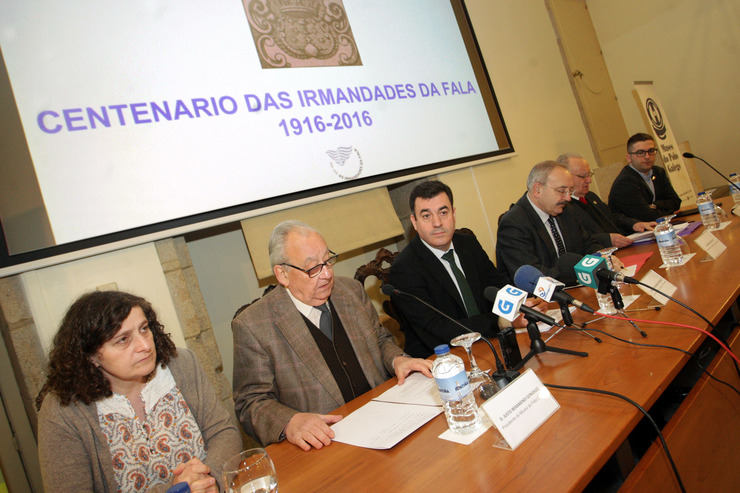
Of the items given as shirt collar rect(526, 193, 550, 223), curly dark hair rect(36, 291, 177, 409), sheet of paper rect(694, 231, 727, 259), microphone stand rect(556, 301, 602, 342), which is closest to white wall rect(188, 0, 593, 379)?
shirt collar rect(526, 193, 550, 223)

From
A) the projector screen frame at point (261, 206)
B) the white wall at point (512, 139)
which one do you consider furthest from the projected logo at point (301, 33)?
the white wall at point (512, 139)

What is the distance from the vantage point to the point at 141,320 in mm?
1456

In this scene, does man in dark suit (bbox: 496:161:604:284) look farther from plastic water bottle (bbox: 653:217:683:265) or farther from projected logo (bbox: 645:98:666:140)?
projected logo (bbox: 645:98:666:140)

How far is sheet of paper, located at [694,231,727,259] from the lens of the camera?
1878 mm

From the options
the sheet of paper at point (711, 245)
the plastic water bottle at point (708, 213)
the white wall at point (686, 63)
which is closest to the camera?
the sheet of paper at point (711, 245)

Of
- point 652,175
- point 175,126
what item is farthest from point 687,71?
point 175,126

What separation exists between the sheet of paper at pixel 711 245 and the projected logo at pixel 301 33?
7.96 feet

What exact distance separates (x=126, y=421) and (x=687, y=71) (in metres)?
7.03

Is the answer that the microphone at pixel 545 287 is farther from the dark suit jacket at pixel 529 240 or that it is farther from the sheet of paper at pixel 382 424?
the dark suit jacket at pixel 529 240

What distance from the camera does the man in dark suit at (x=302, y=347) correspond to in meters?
1.62

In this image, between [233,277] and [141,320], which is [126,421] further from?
[233,277]

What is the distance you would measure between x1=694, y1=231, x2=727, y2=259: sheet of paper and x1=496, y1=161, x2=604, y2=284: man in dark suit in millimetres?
736

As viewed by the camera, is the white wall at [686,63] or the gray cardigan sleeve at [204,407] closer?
the gray cardigan sleeve at [204,407]

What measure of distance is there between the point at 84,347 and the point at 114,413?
9.5 inches
